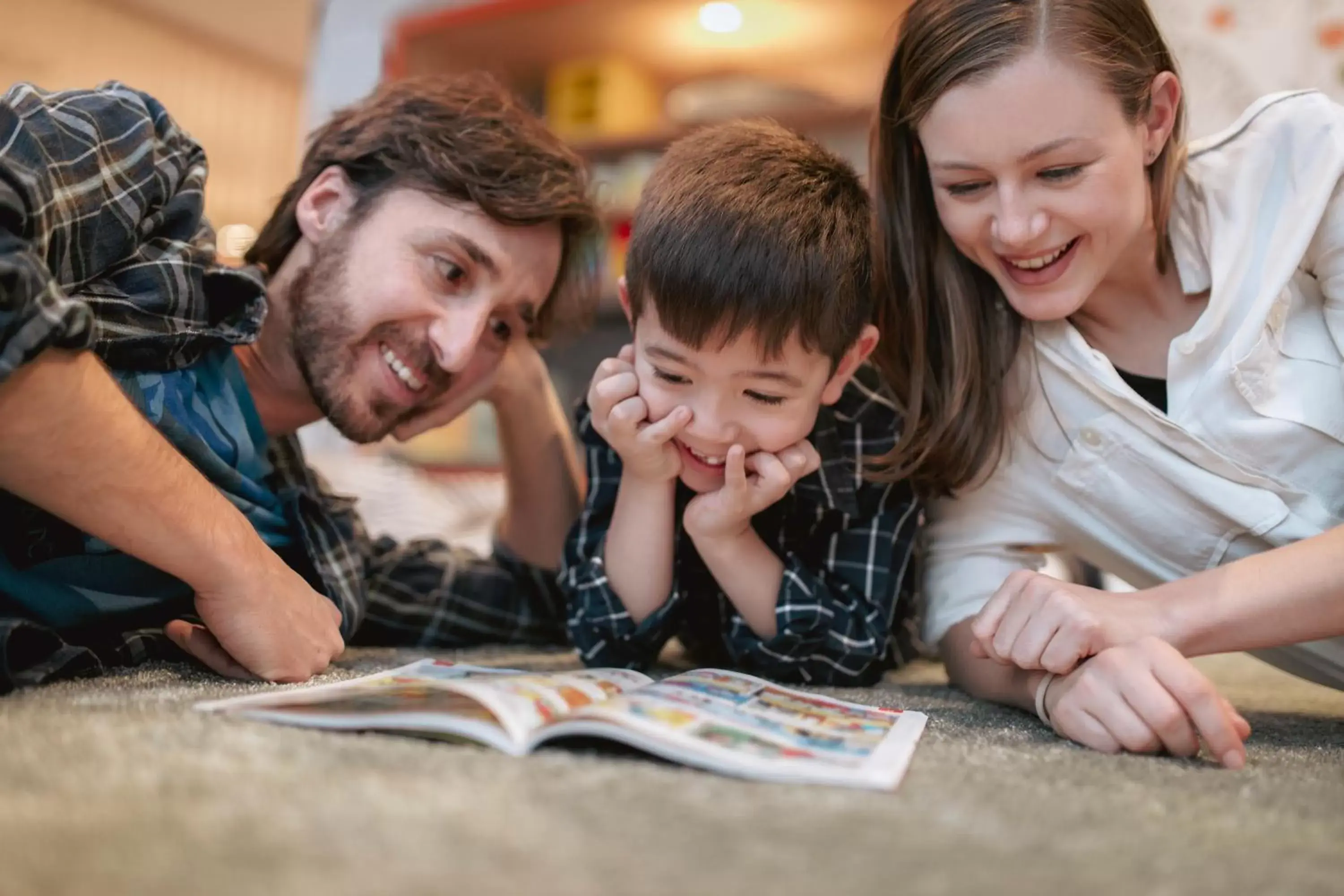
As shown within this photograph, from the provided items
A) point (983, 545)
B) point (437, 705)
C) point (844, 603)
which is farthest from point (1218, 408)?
point (437, 705)

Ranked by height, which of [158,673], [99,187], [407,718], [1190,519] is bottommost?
[158,673]

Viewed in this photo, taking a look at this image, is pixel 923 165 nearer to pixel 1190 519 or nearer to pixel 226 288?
pixel 1190 519

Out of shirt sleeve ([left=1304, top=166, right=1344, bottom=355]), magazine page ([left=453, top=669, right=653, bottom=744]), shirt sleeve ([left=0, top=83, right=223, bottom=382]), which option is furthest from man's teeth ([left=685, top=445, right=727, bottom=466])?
shirt sleeve ([left=1304, top=166, right=1344, bottom=355])

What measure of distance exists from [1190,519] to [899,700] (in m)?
0.34

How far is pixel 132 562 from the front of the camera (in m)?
0.91

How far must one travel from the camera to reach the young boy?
92 centimetres

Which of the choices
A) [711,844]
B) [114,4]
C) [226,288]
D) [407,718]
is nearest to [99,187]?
[226,288]

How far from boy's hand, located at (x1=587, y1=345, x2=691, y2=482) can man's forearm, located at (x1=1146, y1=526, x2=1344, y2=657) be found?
0.43m

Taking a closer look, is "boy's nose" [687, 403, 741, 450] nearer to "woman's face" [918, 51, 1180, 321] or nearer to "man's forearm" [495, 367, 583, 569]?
"woman's face" [918, 51, 1180, 321]

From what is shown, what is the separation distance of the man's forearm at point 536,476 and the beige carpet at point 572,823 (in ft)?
2.50

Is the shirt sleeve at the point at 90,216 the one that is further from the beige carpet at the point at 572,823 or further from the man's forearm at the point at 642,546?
the man's forearm at the point at 642,546

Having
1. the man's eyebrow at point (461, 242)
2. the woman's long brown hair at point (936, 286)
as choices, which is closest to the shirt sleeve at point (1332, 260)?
the woman's long brown hair at point (936, 286)

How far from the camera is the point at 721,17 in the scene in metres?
2.48

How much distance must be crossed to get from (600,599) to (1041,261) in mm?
535
